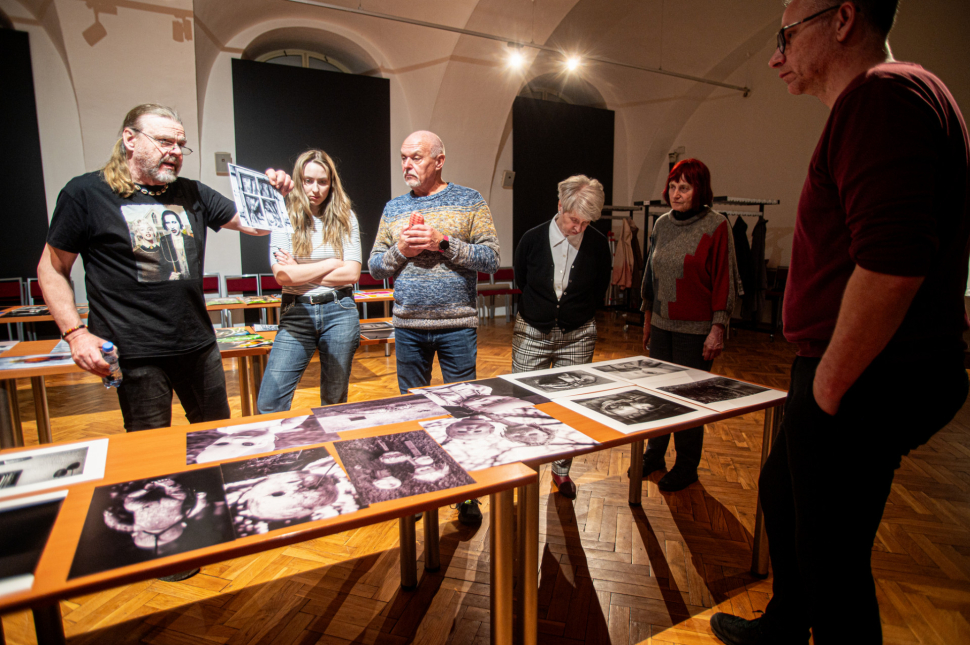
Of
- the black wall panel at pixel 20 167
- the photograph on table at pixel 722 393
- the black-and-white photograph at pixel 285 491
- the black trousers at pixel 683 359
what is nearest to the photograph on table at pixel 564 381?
the photograph on table at pixel 722 393

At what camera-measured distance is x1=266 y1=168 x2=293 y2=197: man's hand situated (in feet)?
7.07

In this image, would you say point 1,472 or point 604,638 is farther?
point 604,638

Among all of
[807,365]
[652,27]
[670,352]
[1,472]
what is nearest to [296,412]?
[1,472]

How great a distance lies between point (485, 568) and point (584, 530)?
1.75 feet

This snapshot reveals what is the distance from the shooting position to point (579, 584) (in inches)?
76.3

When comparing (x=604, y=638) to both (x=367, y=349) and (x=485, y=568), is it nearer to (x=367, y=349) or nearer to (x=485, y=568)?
(x=485, y=568)

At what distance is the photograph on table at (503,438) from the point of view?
1231 millimetres

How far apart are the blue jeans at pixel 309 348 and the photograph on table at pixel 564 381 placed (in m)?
0.83

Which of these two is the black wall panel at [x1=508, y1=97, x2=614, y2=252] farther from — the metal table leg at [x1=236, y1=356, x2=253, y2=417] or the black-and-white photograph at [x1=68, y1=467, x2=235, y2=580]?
the black-and-white photograph at [x1=68, y1=467, x2=235, y2=580]

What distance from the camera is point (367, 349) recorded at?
6.46 metres

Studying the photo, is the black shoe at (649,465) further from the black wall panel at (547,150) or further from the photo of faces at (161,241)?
the black wall panel at (547,150)

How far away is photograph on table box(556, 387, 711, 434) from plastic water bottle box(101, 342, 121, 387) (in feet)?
4.77

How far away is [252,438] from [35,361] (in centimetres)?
177

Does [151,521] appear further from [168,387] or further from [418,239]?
[418,239]
